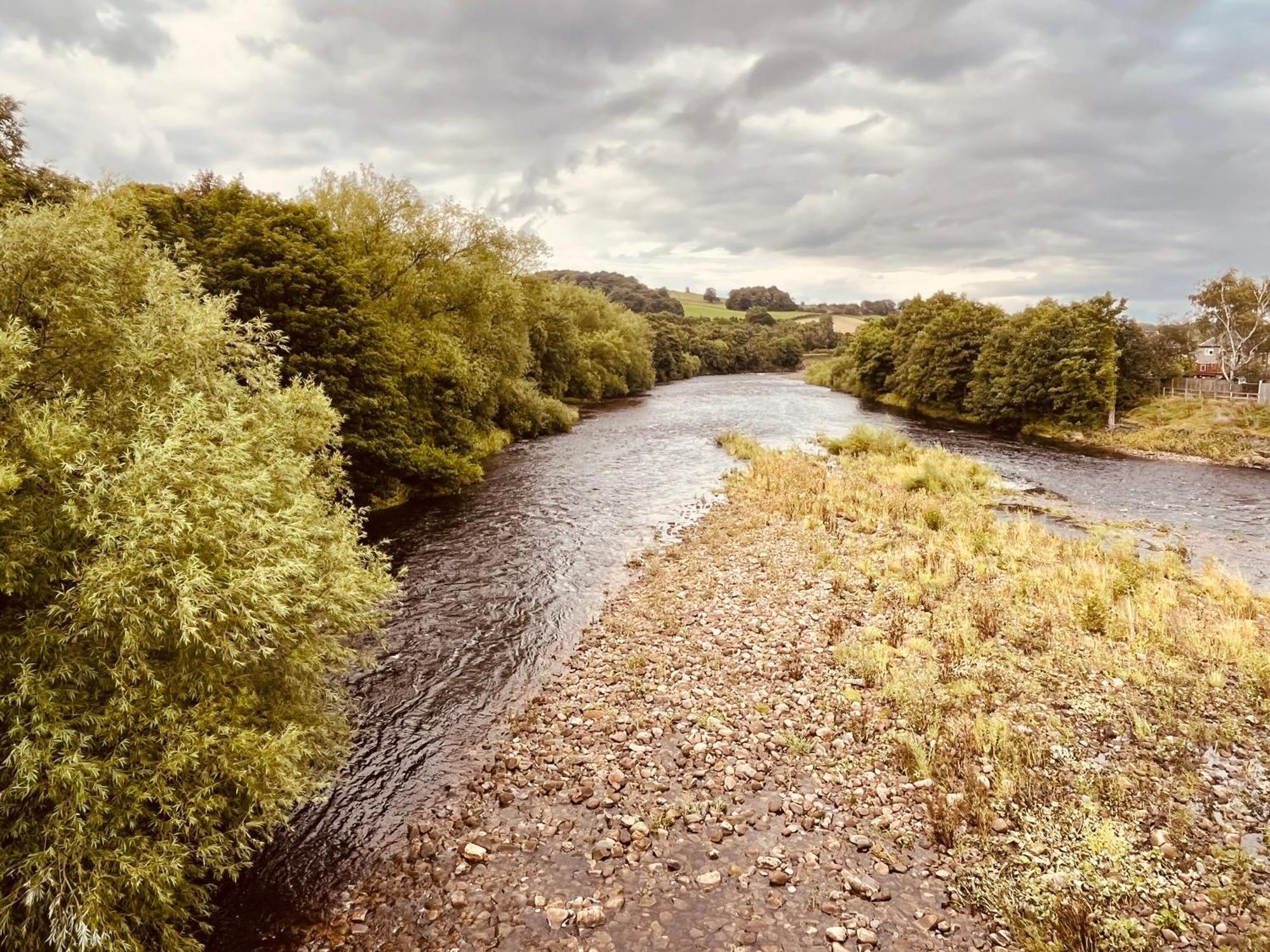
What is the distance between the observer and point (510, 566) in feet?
72.3

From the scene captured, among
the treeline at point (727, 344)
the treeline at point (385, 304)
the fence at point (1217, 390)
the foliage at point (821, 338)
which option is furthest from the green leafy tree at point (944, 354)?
the foliage at point (821, 338)

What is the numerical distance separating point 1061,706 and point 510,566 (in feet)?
53.1

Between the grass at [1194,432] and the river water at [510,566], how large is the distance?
4037 millimetres

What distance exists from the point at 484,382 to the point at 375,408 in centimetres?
1034

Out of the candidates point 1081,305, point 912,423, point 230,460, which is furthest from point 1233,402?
point 230,460

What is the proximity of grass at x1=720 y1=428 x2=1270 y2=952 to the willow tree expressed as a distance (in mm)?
10266

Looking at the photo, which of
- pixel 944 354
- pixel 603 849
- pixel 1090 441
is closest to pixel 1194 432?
pixel 1090 441

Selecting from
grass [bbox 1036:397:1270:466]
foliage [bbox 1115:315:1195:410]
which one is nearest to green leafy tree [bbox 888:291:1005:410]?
foliage [bbox 1115:315:1195:410]

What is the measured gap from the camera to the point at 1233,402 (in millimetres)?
48531

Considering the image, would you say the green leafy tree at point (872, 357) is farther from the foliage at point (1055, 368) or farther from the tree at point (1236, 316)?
the tree at point (1236, 316)

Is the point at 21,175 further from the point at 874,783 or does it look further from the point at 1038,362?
the point at 1038,362

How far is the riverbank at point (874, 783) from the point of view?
27.3ft

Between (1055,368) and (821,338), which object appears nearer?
(1055,368)

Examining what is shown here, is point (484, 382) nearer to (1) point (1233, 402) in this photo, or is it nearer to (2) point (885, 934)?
(2) point (885, 934)
